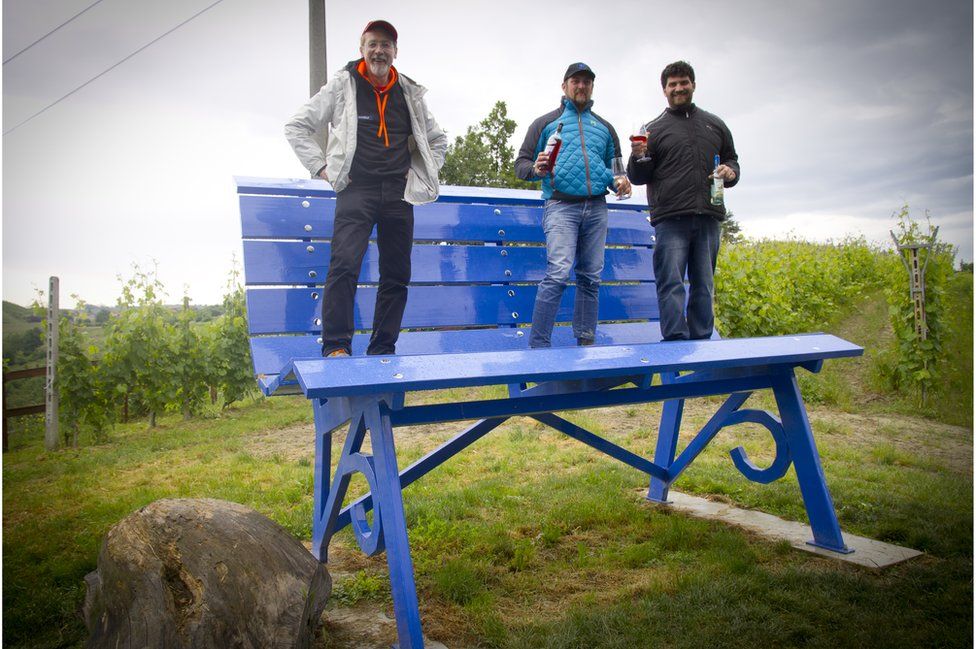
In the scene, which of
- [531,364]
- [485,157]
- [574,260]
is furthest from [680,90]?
[485,157]

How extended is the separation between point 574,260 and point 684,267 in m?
0.56

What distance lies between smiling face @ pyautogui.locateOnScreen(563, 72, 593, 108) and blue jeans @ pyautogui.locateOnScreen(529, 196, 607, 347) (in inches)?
20.1

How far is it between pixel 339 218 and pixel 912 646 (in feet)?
8.73

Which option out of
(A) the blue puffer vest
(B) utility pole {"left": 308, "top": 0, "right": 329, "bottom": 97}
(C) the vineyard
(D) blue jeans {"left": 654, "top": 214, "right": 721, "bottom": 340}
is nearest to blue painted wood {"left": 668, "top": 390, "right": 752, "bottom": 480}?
(C) the vineyard

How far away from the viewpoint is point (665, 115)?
3908 mm

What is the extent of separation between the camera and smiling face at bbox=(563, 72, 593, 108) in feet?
12.5

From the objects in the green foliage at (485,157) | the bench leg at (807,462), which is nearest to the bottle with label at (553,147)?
the bench leg at (807,462)

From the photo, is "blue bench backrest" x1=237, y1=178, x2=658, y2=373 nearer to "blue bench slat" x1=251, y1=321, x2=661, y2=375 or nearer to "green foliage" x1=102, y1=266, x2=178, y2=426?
"blue bench slat" x1=251, y1=321, x2=661, y2=375

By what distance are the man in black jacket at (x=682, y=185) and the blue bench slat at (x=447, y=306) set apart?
547 mm

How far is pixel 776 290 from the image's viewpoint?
879 cm

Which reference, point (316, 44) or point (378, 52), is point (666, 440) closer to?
point (378, 52)

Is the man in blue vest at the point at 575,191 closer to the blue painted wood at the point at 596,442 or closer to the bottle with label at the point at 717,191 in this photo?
the bottle with label at the point at 717,191

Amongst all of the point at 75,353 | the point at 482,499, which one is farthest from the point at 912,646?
the point at 75,353

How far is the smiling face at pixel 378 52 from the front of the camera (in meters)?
3.40
